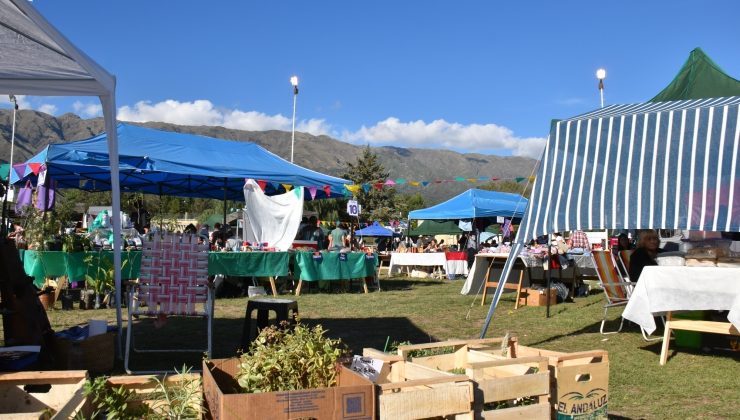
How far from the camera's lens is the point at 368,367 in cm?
298

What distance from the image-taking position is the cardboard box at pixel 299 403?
7.17 ft

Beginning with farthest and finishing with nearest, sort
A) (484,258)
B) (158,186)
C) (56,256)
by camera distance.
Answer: (158,186) → (484,258) → (56,256)

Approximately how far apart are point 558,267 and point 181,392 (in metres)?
8.79

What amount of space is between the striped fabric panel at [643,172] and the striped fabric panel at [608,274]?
1.13 meters

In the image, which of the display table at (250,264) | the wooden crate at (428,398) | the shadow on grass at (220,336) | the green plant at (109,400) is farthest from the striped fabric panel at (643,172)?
the display table at (250,264)

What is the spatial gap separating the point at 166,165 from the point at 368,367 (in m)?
9.24

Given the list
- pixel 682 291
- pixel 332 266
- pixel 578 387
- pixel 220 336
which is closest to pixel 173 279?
pixel 220 336

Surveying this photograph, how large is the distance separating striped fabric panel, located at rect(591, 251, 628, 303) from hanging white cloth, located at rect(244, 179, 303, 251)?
6.14 metres

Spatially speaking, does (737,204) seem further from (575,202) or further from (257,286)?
(257,286)

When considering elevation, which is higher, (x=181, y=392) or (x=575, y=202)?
(x=575, y=202)

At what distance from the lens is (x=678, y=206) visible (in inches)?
241

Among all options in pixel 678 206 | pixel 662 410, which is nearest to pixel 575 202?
pixel 678 206

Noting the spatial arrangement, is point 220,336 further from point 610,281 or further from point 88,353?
point 610,281

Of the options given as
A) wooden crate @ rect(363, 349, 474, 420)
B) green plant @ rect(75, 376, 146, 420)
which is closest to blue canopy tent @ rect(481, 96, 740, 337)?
wooden crate @ rect(363, 349, 474, 420)
